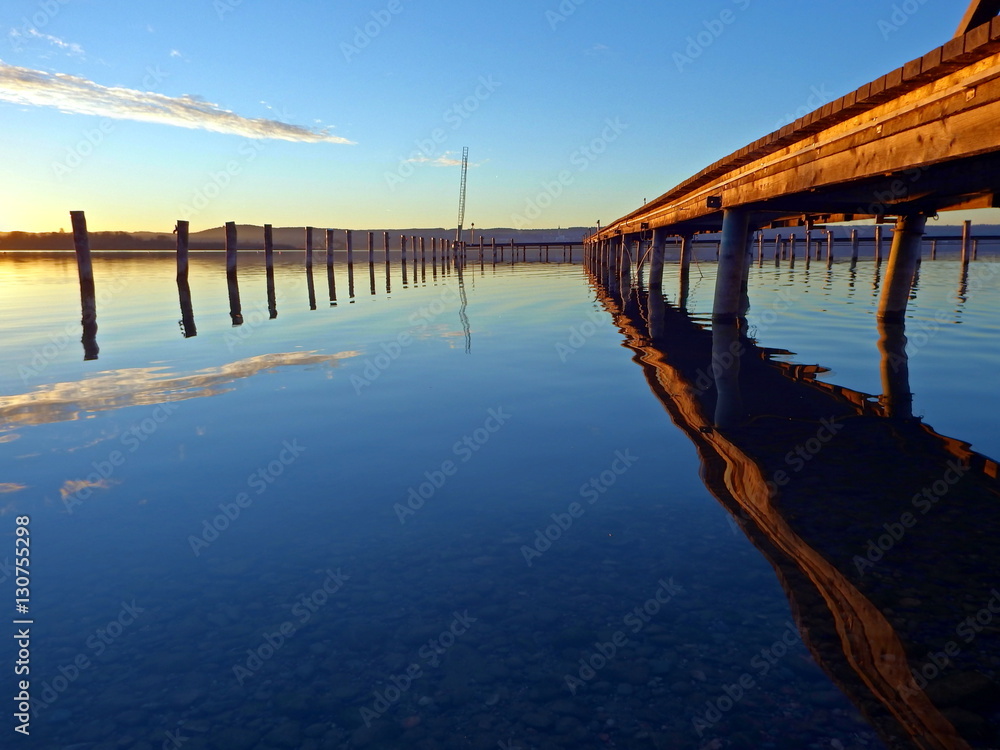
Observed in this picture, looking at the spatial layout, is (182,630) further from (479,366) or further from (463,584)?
(479,366)

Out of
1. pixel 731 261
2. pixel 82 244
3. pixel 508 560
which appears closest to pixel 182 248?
pixel 82 244

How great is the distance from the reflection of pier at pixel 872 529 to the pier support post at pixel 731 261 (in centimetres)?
468

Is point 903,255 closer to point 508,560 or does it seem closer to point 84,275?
point 508,560

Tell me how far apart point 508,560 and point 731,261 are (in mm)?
10831

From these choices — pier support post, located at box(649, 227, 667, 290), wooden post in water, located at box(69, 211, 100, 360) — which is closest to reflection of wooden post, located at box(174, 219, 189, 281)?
wooden post in water, located at box(69, 211, 100, 360)

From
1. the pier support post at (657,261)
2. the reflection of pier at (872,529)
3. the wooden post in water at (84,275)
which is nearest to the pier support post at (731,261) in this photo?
the reflection of pier at (872,529)

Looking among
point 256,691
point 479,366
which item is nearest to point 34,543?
point 256,691

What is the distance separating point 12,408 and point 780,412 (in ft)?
30.4

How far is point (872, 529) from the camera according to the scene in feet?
13.9

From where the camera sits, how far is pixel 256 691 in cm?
285

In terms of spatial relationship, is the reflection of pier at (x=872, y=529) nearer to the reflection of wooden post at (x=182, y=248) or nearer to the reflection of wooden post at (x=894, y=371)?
the reflection of wooden post at (x=894, y=371)

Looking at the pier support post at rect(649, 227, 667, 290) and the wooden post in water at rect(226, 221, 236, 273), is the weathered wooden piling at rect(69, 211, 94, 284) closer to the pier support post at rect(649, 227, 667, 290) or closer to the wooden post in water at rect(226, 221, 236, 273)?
the wooden post in water at rect(226, 221, 236, 273)

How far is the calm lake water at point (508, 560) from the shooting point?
8.77 ft

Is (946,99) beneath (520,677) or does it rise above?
above
